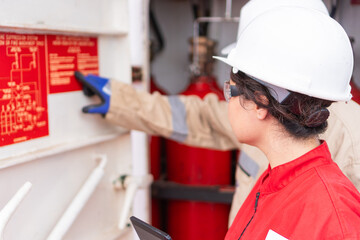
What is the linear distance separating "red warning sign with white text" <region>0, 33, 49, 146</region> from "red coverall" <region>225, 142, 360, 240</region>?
0.59 metres

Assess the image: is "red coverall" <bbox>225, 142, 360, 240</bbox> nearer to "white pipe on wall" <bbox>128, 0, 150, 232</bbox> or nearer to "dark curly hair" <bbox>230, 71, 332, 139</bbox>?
"dark curly hair" <bbox>230, 71, 332, 139</bbox>

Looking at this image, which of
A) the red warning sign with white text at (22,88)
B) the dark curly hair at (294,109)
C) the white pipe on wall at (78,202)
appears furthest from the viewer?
the white pipe on wall at (78,202)

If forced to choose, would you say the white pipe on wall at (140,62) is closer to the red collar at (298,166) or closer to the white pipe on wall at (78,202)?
the white pipe on wall at (78,202)

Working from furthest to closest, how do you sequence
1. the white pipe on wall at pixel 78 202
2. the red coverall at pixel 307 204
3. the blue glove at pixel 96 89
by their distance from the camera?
the blue glove at pixel 96 89
the white pipe on wall at pixel 78 202
the red coverall at pixel 307 204

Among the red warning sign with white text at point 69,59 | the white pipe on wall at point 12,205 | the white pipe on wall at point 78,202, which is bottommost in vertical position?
the white pipe on wall at point 78,202

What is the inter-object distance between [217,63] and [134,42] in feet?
3.21

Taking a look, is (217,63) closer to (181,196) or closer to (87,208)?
(181,196)

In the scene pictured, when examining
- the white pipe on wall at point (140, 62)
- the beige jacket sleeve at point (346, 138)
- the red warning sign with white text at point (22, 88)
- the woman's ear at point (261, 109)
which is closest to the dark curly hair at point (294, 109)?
the woman's ear at point (261, 109)

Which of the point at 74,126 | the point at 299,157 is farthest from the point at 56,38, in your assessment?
the point at 299,157

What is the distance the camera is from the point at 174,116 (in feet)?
5.19

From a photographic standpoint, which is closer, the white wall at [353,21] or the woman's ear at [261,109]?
the woman's ear at [261,109]

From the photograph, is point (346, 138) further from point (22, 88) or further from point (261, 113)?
point (22, 88)

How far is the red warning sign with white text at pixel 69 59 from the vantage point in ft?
3.90

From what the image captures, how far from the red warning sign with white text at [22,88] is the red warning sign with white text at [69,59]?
0.04m
